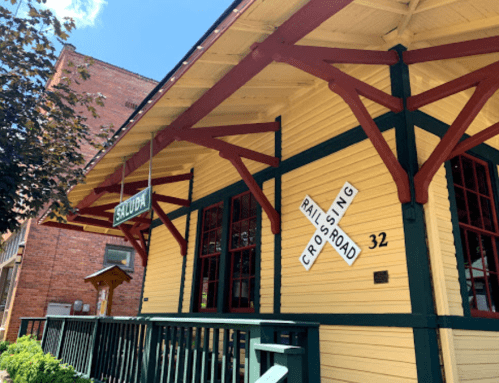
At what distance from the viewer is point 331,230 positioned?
16.1 feet

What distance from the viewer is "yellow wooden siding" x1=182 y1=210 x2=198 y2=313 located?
7.88m

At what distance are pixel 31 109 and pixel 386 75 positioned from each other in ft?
15.3

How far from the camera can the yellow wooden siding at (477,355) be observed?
3.77 meters

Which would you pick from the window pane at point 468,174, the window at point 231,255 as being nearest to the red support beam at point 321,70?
the window pane at point 468,174

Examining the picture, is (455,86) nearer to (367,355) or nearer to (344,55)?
(344,55)

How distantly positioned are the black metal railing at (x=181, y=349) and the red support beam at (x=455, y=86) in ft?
9.08

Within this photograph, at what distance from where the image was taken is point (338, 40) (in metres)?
4.57

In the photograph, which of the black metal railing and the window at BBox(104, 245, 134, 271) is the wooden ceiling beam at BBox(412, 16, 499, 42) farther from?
the window at BBox(104, 245, 134, 271)

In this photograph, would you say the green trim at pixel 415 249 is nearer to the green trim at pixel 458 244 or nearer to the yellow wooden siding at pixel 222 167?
the green trim at pixel 458 244

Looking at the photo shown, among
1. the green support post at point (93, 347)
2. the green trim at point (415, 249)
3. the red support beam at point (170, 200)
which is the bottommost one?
the green support post at point (93, 347)

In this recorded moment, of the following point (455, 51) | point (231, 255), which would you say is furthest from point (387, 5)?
point (231, 255)

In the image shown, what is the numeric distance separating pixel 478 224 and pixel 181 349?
3.87 meters

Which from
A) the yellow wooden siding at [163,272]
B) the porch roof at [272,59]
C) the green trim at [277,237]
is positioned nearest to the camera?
the porch roof at [272,59]

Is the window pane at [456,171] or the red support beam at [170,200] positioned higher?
the red support beam at [170,200]
